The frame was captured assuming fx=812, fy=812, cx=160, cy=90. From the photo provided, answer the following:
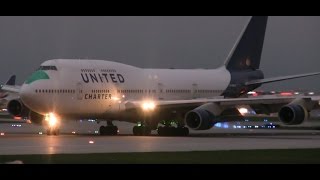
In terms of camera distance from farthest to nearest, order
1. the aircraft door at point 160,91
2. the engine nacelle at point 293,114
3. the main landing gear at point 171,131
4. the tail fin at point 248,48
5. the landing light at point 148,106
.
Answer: the tail fin at point 248,48
the aircraft door at point 160,91
the main landing gear at point 171,131
the landing light at point 148,106
the engine nacelle at point 293,114

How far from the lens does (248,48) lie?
5784cm

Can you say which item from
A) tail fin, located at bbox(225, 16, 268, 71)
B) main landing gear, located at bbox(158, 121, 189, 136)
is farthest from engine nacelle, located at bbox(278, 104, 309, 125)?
tail fin, located at bbox(225, 16, 268, 71)

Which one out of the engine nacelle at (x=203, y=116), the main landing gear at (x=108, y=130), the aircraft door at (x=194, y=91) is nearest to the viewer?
the engine nacelle at (x=203, y=116)

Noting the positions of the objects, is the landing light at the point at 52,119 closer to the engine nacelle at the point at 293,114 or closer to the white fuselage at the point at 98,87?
the white fuselage at the point at 98,87

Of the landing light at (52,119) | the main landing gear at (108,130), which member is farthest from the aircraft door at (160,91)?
the landing light at (52,119)

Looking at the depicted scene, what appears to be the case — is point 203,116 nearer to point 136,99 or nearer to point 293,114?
point 293,114

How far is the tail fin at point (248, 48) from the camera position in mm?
57250

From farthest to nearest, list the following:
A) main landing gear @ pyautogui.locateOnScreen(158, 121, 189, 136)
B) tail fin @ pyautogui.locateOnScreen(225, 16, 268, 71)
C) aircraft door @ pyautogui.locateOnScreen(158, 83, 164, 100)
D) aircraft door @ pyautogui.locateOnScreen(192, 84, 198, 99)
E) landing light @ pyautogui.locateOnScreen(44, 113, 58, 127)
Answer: tail fin @ pyautogui.locateOnScreen(225, 16, 268, 71) → aircraft door @ pyautogui.locateOnScreen(192, 84, 198, 99) → aircraft door @ pyautogui.locateOnScreen(158, 83, 164, 100) → main landing gear @ pyautogui.locateOnScreen(158, 121, 189, 136) → landing light @ pyautogui.locateOnScreen(44, 113, 58, 127)

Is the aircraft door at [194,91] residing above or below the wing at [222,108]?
above

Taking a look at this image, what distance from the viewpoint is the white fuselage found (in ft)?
149

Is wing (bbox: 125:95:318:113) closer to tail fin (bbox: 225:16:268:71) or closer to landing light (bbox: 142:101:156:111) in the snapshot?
landing light (bbox: 142:101:156:111)

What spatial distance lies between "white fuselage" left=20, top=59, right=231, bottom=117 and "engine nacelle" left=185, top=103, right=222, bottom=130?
4.59 m
